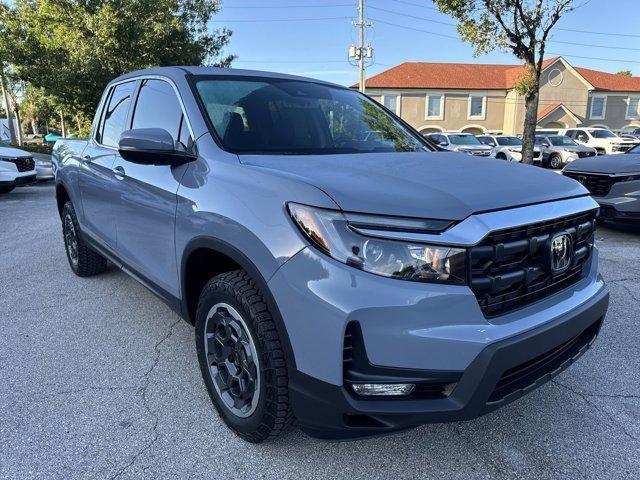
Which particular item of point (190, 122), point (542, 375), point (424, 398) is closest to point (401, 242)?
point (424, 398)

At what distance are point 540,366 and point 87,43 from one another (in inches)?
749

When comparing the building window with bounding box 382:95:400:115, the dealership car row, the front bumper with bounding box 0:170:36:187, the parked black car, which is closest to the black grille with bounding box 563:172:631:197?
the parked black car

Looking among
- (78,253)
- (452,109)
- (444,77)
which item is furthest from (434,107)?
(78,253)

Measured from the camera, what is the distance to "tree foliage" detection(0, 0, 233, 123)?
55.6 feet

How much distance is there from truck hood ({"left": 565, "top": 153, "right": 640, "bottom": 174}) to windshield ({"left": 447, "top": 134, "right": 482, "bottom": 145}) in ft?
47.7

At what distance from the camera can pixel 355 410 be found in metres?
1.78

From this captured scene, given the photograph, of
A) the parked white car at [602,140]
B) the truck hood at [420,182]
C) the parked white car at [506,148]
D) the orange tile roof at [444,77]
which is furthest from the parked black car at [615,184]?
the orange tile roof at [444,77]

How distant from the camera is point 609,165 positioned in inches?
262

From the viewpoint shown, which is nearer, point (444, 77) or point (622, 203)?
point (622, 203)

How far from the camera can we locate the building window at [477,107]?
136ft

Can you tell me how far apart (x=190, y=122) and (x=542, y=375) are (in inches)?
83.5

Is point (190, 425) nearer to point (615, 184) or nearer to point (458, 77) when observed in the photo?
point (615, 184)

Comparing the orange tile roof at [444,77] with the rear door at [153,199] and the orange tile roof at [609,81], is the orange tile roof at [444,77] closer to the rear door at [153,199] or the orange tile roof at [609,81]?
the orange tile roof at [609,81]

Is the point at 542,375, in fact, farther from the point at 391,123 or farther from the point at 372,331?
the point at 391,123
